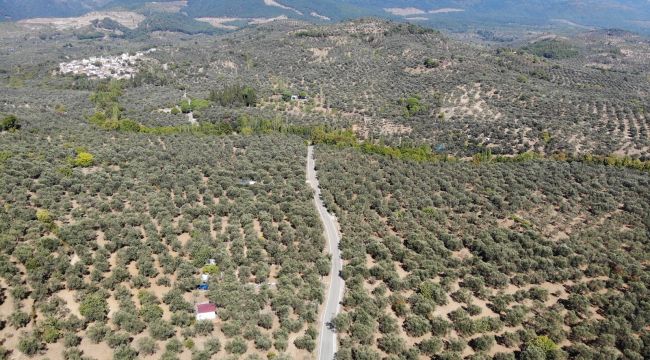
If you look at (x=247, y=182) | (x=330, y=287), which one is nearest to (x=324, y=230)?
(x=330, y=287)

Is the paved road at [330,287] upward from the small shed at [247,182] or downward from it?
downward

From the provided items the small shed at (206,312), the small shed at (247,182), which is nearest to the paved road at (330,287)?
the small shed at (247,182)

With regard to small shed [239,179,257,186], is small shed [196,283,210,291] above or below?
below

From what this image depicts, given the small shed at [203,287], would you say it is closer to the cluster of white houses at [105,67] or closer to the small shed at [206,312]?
the small shed at [206,312]

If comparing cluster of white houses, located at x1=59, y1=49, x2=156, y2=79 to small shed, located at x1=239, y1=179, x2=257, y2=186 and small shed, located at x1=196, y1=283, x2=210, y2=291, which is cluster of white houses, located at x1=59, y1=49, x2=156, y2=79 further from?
small shed, located at x1=196, y1=283, x2=210, y2=291

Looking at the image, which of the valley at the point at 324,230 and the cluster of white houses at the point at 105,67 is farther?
the cluster of white houses at the point at 105,67

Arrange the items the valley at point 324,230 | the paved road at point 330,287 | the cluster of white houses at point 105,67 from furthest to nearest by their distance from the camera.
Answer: the cluster of white houses at point 105,67
the valley at point 324,230
the paved road at point 330,287

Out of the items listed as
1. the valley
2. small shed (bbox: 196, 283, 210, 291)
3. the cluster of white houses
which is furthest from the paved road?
the cluster of white houses
